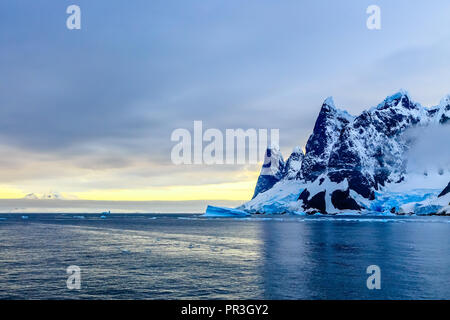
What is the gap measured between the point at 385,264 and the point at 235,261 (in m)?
17.2

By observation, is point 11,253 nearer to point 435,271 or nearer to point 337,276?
point 337,276

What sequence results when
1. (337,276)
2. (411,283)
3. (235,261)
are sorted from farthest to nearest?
(235,261) → (337,276) → (411,283)

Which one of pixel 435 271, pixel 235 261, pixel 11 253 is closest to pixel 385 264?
pixel 435 271

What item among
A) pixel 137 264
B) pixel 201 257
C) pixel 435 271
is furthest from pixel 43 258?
pixel 435 271

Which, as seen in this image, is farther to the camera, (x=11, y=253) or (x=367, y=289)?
(x=11, y=253)

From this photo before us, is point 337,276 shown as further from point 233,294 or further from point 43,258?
point 43,258

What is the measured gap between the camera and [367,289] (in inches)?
1143

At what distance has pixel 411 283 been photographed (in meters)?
30.9
